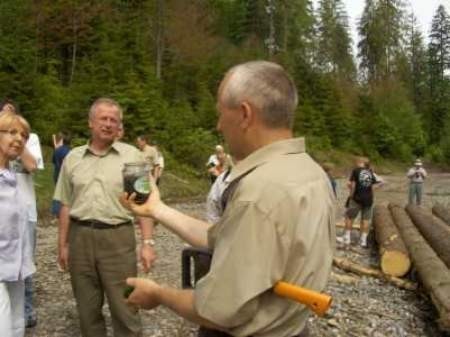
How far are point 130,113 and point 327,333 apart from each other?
71.3 feet

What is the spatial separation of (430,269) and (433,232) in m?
3.34

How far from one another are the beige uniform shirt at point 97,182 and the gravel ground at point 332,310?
194cm

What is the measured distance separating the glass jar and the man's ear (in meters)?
0.89

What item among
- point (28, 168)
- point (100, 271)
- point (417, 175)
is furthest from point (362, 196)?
point (28, 168)

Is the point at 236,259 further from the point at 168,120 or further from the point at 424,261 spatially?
the point at 168,120

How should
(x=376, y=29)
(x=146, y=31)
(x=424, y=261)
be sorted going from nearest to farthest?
(x=424, y=261)
(x=146, y=31)
(x=376, y=29)

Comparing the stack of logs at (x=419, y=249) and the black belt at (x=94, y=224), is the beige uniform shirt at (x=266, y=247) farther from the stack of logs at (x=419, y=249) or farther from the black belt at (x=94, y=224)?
the stack of logs at (x=419, y=249)

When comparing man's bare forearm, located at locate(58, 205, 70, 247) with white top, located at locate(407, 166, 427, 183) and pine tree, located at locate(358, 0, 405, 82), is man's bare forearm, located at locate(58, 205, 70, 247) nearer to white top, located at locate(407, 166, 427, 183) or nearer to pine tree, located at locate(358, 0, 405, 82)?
white top, located at locate(407, 166, 427, 183)

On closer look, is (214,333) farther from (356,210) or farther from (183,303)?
(356,210)

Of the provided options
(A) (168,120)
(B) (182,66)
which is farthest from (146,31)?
(A) (168,120)

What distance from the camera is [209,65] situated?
1790 inches

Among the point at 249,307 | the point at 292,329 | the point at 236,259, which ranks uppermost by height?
the point at 236,259

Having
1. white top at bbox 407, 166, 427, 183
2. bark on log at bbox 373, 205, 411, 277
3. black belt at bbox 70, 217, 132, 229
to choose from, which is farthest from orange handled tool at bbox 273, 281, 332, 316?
white top at bbox 407, 166, 427, 183

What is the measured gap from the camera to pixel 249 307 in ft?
6.53
